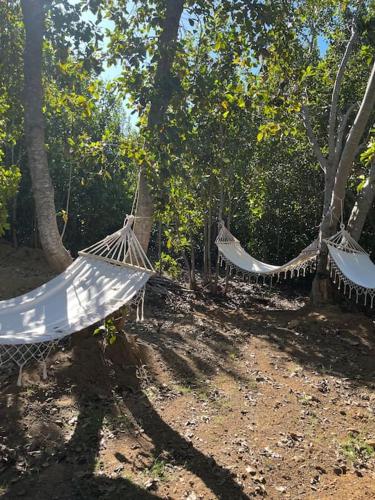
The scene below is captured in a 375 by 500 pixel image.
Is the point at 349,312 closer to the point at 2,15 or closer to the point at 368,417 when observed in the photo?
the point at 368,417

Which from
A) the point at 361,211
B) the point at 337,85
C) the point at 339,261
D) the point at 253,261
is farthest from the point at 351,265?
the point at 337,85

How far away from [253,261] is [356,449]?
3.47 metres

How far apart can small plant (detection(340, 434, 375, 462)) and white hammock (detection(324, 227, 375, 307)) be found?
193 cm

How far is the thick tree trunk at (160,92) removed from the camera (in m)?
2.46

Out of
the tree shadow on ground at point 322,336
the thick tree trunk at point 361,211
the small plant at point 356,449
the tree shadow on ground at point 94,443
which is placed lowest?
the tree shadow on ground at point 322,336

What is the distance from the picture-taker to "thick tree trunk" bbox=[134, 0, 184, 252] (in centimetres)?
246

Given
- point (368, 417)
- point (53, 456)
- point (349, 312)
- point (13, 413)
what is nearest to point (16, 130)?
point (13, 413)

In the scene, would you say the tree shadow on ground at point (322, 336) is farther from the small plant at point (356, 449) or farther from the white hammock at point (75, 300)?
the white hammock at point (75, 300)

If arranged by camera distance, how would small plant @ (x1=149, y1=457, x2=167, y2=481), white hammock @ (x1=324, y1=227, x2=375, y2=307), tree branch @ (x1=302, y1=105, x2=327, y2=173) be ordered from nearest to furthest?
small plant @ (x1=149, y1=457, x2=167, y2=481)
white hammock @ (x1=324, y1=227, x2=375, y2=307)
tree branch @ (x1=302, y1=105, x2=327, y2=173)

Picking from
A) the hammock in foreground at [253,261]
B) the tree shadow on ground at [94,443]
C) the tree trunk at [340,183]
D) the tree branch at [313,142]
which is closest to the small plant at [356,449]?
the tree shadow on ground at [94,443]

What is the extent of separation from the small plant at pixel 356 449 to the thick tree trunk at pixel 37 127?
6.90 feet

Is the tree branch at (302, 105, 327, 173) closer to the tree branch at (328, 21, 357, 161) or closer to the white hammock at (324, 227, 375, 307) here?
the tree branch at (328, 21, 357, 161)

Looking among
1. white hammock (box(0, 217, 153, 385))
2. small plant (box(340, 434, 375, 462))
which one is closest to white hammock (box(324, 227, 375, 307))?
small plant (box(340, 434, 375, 462))

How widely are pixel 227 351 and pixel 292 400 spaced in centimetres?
102
